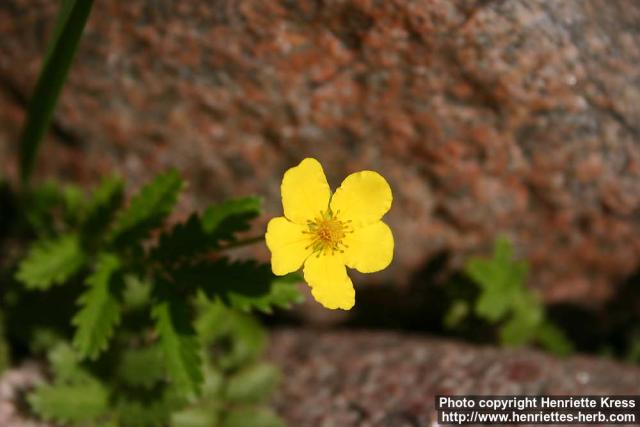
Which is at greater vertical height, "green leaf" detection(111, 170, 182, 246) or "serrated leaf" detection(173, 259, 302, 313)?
"green leaf" detection(111, 170, 182, 246)

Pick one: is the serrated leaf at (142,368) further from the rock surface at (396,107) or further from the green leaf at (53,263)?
the rock surface at (396,107)

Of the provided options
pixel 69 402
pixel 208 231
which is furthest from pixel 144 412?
pixel 208 231

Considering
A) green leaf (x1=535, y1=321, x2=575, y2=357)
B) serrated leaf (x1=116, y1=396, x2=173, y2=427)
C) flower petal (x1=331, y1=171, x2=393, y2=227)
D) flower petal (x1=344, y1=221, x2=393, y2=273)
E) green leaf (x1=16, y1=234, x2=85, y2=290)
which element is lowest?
green leaf (x1=535, y1=321, x2=575, y2=357)

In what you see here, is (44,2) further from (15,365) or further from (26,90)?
(15,365)

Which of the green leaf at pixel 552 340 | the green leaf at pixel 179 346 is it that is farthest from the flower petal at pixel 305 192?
the green leaf at pixel 552 340

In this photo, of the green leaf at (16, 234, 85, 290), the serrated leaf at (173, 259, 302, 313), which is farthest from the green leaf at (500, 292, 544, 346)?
the green leaf at (16, 234, 85, 290)

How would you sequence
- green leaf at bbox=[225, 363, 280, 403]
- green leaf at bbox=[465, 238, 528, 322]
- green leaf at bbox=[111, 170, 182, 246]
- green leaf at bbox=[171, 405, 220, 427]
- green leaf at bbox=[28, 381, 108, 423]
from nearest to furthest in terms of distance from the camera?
green leaf at bbox=[111, 170, 182, 246], green leaf at bbox=[28, 381, 108, 423], green leaf at bbox=[171, 405, 220, 427], green leaf at bbox=[225, 363, 280, 403], green leaf at bbox=[465, 238, 528, 322]

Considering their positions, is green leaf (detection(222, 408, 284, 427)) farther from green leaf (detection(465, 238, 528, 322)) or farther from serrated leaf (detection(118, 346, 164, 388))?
green leaf (detection(465, 238, 528, 322))

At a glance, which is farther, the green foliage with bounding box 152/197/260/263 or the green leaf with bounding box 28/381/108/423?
the green leaf with bounding box 28/381/108/423
